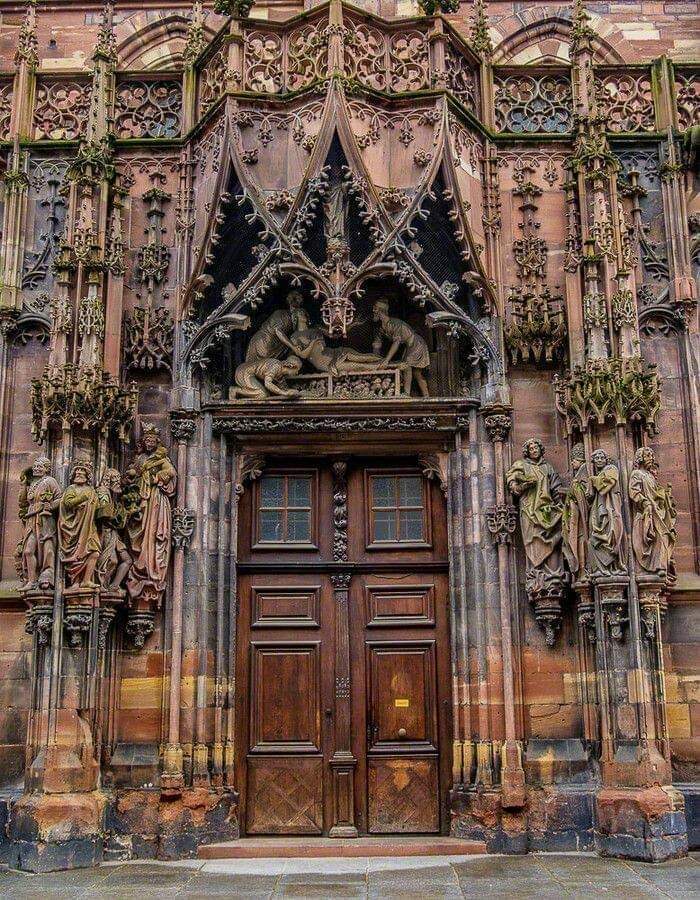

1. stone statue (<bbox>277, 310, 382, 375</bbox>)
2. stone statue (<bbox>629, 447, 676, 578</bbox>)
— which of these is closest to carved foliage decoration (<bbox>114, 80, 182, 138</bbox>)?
stone statue (<bbox>277, 310, 382, 375</bbox>)

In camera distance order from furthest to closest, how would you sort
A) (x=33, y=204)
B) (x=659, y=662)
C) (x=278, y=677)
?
1. (x=33, y=204)
2. (x=278, y=677)
3. (x=659, y=662)

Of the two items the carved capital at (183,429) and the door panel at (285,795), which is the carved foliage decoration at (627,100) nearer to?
the carved capital at (183,429)

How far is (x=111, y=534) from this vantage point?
1083cm

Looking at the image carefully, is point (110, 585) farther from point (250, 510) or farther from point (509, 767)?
point (509, 767)

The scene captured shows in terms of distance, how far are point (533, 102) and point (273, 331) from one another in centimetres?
417

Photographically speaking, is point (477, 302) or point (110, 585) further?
point (477, 302)

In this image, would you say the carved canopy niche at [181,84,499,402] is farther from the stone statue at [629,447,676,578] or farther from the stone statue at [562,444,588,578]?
the stone statue at [629,447,676,578]

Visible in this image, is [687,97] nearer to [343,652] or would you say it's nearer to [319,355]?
[319,355]

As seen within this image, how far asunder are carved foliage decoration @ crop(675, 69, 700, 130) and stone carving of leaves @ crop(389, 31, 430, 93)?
310 centimetres

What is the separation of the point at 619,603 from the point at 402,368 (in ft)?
11.6

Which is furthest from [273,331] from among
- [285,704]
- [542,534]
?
[285,704]

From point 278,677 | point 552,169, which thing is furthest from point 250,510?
point 552,169

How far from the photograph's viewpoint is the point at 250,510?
11930 millimetres

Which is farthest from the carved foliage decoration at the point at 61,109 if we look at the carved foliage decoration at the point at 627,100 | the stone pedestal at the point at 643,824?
the stone pedestal at the point at 643,824
